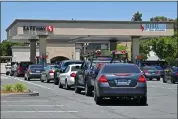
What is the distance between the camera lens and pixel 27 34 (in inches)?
2066

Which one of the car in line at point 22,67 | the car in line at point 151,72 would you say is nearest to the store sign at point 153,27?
the car in line at point 151,72

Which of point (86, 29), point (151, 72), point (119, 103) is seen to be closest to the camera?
point (119, 103)

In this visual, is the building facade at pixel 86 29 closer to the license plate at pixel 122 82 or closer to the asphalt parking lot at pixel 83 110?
the asphalt parking lot at pixel 83 110

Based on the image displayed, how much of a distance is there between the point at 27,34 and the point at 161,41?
136ft

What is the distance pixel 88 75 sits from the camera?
840 inches

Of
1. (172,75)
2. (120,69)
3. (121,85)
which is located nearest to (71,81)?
(120,69)

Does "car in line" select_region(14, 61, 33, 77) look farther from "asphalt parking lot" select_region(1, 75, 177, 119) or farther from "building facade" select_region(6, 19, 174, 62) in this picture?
"asphalt parking lot" select_region(1, 75, 177, 119)

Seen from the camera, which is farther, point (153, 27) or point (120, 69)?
point (153, 27)

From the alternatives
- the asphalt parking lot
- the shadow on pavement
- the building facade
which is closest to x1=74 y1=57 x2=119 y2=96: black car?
the shadow on pavement

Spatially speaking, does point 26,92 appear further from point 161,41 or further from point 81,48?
point 81,48

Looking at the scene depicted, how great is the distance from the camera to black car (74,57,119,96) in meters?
20.6

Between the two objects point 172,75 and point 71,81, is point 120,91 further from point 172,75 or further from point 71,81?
point 172,75

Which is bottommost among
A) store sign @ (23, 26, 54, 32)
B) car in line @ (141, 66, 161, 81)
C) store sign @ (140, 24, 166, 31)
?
car in line @ (141, 66, 161, 81)

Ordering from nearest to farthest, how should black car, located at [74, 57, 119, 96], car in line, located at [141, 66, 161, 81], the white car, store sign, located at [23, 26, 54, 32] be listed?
black car, located at [74, 57, 119, 96]
the white car
car in line, located at [141, 66, 161, 81]
store sign, located at [23, 26, 54, 32]
